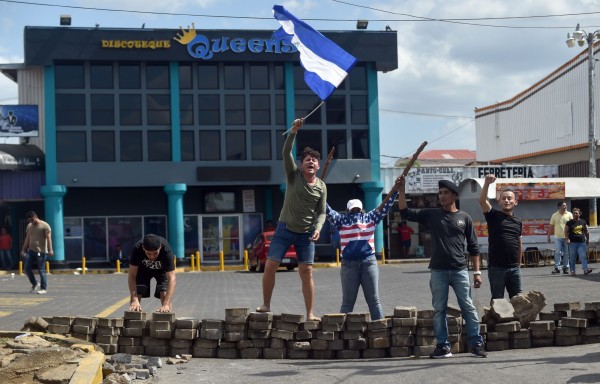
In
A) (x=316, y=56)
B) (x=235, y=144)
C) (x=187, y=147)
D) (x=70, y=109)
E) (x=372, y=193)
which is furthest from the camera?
(x=372, y=193)

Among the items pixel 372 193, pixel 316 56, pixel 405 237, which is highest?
pixel 316 56

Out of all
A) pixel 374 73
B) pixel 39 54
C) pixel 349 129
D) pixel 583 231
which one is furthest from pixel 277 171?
pixel 583 231

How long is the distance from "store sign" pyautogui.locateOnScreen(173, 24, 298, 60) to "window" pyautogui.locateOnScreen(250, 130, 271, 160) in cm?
381

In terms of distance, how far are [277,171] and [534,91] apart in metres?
17.3

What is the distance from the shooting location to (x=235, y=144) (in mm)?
39750

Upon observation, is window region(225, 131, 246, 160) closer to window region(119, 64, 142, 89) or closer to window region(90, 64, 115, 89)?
window region(119, 64, 142, 89)

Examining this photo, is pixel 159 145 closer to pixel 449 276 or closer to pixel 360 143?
pixel 360 143

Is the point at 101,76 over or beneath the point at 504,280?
over

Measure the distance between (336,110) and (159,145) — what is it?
8.39m

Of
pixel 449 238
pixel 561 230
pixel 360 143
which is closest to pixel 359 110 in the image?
pixel 360 143

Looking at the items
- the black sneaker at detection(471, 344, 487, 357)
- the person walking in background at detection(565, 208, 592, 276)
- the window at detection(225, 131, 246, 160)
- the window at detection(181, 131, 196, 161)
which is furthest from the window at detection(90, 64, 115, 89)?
the black sneaker at detection(471, 344, 487, 357)

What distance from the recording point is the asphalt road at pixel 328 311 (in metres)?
8.17

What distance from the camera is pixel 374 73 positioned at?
133 ft

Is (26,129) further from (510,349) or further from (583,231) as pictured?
(510,349)
